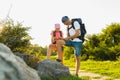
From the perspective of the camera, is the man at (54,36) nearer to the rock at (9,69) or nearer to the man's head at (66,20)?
the man's head at (66,20)

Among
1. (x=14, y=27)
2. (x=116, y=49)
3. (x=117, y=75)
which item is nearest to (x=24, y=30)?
(x=14, y=27)

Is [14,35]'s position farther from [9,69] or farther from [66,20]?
[9,69]

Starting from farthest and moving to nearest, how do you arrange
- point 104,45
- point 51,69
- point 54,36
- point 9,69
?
point 104,45, point 54,36, point 51,69, point 9,69

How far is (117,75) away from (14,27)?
370cm

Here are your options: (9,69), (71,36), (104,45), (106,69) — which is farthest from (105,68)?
(9,69)

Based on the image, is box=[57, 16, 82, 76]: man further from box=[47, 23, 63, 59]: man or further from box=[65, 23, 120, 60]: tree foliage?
box=[65, 23, 120, 60]: tree foliage

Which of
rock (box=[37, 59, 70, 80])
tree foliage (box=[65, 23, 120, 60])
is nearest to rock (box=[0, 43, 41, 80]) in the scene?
rock (box=[37, 59, 70, 80])

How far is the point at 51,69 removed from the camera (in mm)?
10602

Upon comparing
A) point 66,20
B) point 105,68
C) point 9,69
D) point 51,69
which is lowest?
point 105,68

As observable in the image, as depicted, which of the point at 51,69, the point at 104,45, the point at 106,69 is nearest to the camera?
the point at 51,69

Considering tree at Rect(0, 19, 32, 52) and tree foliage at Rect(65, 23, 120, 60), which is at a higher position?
tree at Rect(0, 19, 32, 52)

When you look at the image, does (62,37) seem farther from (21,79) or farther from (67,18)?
(21,79)

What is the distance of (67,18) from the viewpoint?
36.3 ft

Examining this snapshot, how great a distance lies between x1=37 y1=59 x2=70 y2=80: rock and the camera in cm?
1056
